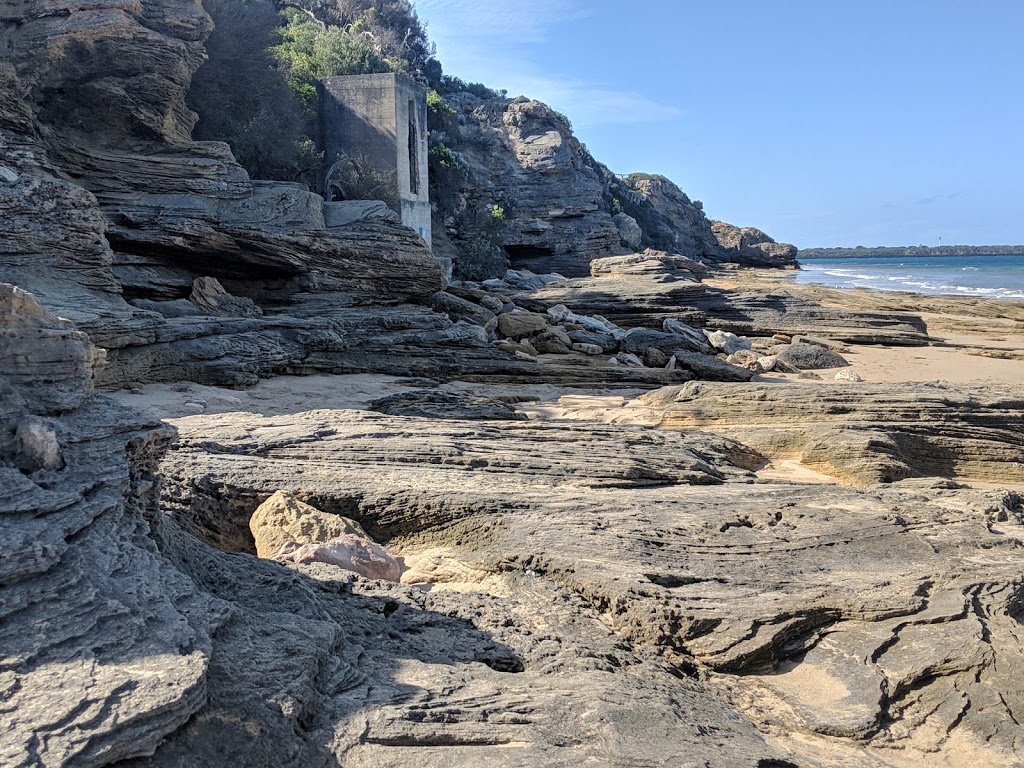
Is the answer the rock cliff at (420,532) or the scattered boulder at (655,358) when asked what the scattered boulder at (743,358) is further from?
the rock cliff at (420,532)

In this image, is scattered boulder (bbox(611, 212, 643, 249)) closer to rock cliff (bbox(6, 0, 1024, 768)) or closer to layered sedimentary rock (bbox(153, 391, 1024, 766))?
rock cliff (bbox(6, 0, 1024, 768))

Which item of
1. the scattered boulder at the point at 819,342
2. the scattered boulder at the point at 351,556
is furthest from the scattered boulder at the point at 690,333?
the scattered boulder at the point at 351,556

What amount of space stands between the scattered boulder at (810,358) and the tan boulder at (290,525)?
38.2 ft

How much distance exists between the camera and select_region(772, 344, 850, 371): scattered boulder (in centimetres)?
1491

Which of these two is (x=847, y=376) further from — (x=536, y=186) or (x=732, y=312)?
(x=536, y=186)

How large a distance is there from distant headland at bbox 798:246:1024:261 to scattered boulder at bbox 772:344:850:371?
118895 mm

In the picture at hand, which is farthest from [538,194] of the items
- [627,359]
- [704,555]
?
[704,555]

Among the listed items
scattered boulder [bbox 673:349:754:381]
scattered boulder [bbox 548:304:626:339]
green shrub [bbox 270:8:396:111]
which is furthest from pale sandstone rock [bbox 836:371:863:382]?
green shrub [bbox 270:8:396:111]

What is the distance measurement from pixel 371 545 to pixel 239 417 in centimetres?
266

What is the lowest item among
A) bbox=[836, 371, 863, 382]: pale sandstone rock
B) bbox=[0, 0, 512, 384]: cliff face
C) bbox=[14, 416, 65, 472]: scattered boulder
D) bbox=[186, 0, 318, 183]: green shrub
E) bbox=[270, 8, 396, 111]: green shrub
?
bbox=[836, 371, 863, 382]: pale sandstone rock

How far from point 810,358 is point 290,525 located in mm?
12533

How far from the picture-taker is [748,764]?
2631 millimetres

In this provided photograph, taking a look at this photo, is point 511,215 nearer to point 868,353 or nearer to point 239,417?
point 868,353

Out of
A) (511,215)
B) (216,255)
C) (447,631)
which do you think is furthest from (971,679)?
(511,215)
